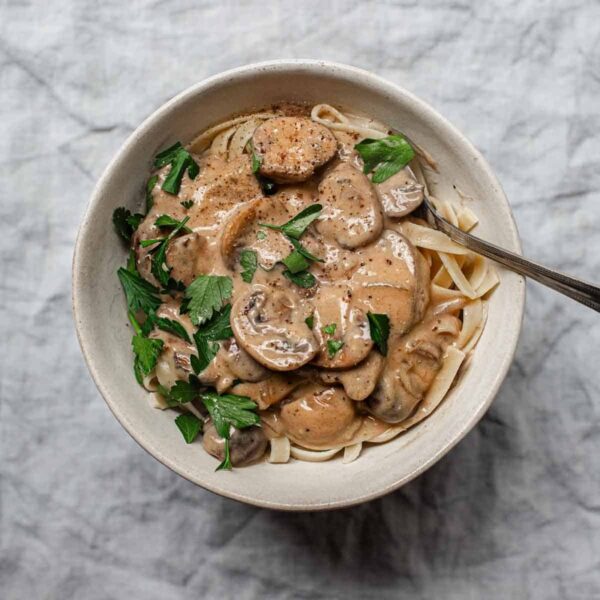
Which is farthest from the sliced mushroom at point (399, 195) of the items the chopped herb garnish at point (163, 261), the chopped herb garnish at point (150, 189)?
the chopped herb garnish at point (150, 189)

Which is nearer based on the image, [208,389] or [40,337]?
[208,389]

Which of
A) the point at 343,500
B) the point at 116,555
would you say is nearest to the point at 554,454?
the point at 343,500

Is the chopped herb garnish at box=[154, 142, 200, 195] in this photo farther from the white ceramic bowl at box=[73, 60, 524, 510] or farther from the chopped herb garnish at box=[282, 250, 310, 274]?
the chopped herb garnish at box=[282, 250, 310, 274]

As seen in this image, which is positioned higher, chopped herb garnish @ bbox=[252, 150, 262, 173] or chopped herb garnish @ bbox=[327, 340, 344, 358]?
chopped herb garnish @ bbox=[252, 150, 262, 173]

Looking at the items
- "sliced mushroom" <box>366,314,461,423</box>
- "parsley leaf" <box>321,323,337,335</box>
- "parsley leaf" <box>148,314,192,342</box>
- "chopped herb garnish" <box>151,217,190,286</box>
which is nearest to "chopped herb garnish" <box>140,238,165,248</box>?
"chopped herb garnish" <box>151,217,190,286</box>

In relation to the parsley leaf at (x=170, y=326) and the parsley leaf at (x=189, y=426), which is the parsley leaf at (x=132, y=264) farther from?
the parsley leaf at (x=189, y=426)

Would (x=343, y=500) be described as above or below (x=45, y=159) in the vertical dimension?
below

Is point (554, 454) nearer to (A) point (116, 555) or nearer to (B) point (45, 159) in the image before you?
(A) point (116, 555)
